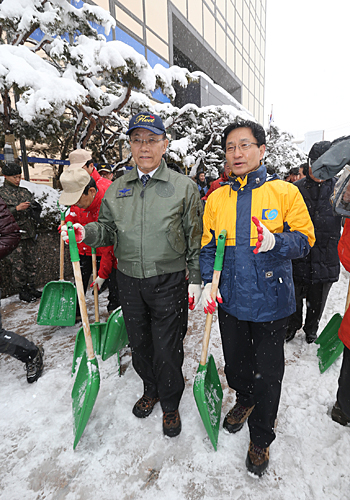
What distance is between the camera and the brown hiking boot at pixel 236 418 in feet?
6.52

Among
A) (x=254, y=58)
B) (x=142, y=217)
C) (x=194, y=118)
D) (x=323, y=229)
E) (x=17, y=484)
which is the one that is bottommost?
(x=17, y=484)

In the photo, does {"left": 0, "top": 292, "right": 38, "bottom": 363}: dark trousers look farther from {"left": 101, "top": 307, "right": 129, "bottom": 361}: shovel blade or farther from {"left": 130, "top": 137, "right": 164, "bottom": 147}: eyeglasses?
{"left": 130, "top": 137, "right": 164, "bottom": 147}: eyeglasses

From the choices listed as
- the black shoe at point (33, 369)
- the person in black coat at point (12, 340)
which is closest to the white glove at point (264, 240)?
the person in black coat at point (12, 340)

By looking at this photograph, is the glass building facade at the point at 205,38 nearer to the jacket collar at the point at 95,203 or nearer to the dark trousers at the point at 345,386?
the jacket collar at the point at 95,203

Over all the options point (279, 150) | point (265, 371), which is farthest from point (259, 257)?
point (279, 150)

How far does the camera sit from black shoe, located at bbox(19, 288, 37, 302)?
446 centimetres

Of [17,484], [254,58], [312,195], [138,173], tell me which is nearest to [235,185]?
[138,173]

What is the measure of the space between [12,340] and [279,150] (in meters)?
18.3

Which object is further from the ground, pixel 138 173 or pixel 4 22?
pixel 4 22

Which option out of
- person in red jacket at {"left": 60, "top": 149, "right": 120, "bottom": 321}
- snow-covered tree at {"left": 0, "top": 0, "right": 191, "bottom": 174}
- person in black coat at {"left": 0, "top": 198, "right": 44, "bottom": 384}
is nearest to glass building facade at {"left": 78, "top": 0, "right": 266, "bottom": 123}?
snow-covered tree at {"left": 0, "top": 0, "right": 191, "bottom": 174}

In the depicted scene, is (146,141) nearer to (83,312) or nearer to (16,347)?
(83,312)

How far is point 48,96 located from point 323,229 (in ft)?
11.9

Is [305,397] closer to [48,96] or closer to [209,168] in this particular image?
[48,96]

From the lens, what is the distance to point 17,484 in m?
1.69
